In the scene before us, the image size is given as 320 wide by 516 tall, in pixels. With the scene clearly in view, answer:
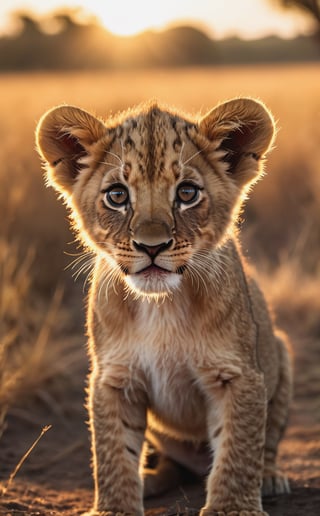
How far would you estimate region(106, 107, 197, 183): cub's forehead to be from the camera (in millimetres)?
4043

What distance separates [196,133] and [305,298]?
501 cm

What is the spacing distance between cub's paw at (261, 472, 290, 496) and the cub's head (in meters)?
1.49

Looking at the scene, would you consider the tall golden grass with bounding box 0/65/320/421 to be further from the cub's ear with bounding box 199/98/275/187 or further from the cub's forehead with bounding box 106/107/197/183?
the cub's forehead with bounding box 106/107/197/183

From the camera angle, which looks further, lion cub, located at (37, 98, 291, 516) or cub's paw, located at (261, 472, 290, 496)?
cub's paw, located at (261, 472, 290, 496)

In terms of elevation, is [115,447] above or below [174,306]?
below

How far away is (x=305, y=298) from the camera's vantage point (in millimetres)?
9062

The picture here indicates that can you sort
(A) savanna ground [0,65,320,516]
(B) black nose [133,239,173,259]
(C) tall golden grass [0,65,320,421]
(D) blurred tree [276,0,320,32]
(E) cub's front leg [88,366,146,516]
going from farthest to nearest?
(D) blurred tree [276,0,320,32] < (C) tall golden grass [0,65,320,421] < (A) savanna ground [0,65,320,516] < (E) cub's front leg [88,366,146,516] < (B) black nose [133,239,173,259]

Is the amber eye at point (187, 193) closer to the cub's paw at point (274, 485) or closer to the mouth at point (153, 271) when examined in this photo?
the mouth at point (153, 271)

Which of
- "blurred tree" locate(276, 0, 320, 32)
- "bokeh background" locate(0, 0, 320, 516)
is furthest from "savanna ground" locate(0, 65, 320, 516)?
"blurred tree" locate(276, 0, 320, 32)

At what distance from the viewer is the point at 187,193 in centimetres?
409

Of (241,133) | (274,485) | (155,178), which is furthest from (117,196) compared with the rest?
(274,485)

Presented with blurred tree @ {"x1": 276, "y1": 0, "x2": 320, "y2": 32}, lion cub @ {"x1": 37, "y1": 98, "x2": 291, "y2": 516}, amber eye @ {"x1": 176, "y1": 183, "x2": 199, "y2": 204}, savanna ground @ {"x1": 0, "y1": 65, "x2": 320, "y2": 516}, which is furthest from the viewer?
blurred tree @ {"x1": 276, "y1": 0, "x2": 320, "y2": 32}

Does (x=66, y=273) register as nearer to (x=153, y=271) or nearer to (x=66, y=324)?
(x=66, y=324)

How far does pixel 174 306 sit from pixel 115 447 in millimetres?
751
